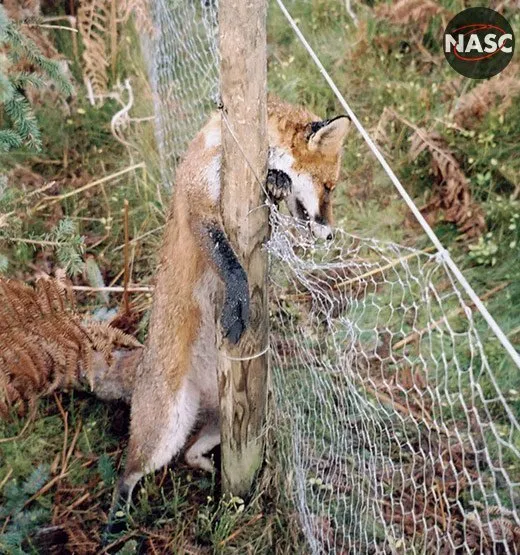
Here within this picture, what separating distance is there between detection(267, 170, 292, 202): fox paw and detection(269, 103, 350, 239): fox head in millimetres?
298

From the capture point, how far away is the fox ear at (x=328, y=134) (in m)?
3.09

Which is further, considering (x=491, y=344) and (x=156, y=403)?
(x=491, y=344)

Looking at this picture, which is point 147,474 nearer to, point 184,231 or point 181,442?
point 181,442

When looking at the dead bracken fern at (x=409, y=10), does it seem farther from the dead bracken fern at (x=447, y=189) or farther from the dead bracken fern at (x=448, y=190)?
the dead bracken fern at (x=448, y=190)

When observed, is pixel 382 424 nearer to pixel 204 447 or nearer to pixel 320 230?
pixel 204 447

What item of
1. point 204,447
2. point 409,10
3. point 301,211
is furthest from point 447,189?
point 204,447

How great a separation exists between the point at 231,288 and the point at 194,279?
67 cm

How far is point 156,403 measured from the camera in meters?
3.62

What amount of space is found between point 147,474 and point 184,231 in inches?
51.0

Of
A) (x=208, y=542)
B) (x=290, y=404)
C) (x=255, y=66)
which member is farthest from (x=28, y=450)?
(x=255, y=66)

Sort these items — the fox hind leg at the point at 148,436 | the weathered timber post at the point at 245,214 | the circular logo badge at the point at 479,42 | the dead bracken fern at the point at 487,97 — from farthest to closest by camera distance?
the circular logo badge at the point at 479,42 → the dead bracken fern at the point at 487,97 → the fox hind leg at the point at 148,436 → the weathered timber post at the point at 245,214

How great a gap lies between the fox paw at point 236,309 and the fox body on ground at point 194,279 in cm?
14

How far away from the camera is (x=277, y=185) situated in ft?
9.61

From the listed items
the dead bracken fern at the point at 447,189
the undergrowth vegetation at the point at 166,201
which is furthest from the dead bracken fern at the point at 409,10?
the dead bracken fern at the point at 447,189
